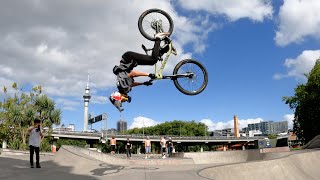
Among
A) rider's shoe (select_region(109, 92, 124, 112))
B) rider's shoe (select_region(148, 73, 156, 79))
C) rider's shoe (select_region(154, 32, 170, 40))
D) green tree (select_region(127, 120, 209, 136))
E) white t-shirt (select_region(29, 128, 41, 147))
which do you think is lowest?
green tree (select_region(127, 120, 209, 136))

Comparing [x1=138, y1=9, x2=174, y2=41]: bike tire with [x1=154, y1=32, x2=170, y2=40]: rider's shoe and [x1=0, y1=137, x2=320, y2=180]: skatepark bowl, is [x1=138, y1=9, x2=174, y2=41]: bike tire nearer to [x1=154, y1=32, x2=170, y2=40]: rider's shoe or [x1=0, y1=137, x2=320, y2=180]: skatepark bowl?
[x1=154, y1=32, x2=170, y2=40]: rider's shoe

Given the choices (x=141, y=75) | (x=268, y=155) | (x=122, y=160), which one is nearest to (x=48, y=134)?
(x=122, y=160)

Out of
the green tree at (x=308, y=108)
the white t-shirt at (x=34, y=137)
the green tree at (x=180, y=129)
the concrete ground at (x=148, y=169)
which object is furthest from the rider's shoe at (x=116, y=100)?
the green tree at (x=180, y=129)

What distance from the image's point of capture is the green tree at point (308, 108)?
162ft

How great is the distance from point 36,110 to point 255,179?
98.1 ft

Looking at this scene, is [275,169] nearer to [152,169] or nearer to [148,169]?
[152,169]

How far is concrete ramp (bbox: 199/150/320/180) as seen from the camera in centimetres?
1411

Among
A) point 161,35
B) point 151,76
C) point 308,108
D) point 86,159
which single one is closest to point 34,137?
point 86,159

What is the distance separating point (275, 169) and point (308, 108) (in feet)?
126

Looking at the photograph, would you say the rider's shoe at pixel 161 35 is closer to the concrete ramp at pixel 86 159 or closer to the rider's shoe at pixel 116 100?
the rider's shoe at pixel 116 100

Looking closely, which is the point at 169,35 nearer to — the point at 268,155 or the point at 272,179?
the point at 272,179

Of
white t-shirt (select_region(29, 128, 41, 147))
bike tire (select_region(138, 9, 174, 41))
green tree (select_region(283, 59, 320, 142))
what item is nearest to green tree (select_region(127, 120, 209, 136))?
green tree (select_region(283, 59, 320, 142))

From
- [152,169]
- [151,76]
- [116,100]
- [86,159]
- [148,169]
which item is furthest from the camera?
[152,169]

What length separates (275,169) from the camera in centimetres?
1599
